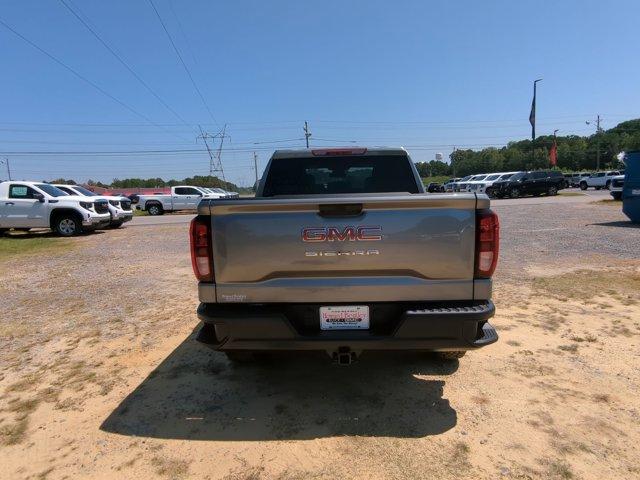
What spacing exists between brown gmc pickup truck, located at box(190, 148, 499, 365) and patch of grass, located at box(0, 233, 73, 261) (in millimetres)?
10550

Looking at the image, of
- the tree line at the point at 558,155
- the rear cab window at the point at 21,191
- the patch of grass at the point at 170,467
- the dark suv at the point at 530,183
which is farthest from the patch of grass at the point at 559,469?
the tree line at the point at 558,155

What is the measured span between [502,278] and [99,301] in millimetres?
6286

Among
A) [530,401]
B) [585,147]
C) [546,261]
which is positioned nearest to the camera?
[530,401]

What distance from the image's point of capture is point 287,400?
3377 mm

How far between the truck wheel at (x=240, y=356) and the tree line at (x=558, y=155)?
341ft

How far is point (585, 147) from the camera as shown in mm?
114625

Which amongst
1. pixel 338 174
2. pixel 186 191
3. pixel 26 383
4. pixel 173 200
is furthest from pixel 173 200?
pixel 26 383

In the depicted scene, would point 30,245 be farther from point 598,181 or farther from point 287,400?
point 598,181

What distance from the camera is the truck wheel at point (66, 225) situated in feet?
50.0

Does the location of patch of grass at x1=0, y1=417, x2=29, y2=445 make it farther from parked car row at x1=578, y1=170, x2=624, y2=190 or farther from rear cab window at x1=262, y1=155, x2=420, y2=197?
parked car row at x1=578, y1=170, x2=624, y2=190

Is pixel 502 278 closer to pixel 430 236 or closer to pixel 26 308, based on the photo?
pixel 430 236

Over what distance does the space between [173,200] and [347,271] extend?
2910 centimetres

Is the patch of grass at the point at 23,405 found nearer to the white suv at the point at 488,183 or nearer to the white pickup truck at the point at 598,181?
the white suv at the point at 488,183

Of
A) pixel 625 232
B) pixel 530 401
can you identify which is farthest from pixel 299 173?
pixel 625 232
